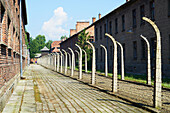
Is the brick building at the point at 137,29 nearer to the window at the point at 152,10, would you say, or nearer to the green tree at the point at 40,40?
the window at the point at 152,10

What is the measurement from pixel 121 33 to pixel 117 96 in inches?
784

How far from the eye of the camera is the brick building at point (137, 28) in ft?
61.8

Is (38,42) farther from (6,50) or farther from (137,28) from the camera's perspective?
(6,50)

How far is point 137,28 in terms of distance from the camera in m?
23.8

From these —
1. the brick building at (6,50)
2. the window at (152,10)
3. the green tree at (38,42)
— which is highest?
the green tree at (38,42)

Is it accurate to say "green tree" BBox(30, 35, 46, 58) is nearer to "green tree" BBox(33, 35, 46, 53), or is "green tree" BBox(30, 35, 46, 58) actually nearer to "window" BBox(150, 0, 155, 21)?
"green tree" BBox(33, 35, 46, 53)

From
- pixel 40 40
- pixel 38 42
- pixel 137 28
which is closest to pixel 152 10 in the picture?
pixel 137 28

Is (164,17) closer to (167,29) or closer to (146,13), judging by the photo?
(167,29)

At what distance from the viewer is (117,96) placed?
8.74 m

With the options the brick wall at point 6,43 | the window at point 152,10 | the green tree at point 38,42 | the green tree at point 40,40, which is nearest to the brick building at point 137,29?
the window at point 152,10

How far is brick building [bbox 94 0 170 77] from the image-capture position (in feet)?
61.8

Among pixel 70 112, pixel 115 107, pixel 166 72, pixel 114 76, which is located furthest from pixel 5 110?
pixel 166 72

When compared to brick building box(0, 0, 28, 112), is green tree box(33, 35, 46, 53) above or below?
Answer: above

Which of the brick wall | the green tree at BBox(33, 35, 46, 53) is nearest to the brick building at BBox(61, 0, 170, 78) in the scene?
the brick wall
